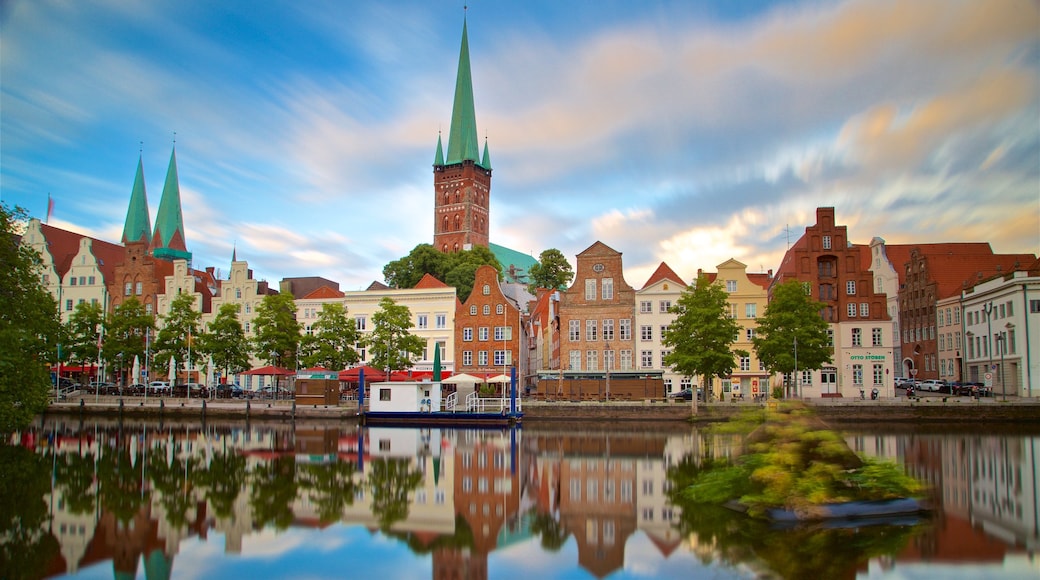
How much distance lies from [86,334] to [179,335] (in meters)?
8.88

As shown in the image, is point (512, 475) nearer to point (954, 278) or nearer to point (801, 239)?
point (801, 239)

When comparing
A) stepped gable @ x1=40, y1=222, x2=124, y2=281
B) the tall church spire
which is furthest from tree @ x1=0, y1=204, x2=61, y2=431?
the tall church spire

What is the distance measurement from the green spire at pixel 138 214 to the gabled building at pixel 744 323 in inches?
3960

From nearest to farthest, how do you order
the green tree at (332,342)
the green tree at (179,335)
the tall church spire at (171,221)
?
the green tree at (332,342), the green tree at (179,335), the tall church spire at (171,221)

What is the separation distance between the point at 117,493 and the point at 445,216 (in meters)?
138

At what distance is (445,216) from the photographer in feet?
523

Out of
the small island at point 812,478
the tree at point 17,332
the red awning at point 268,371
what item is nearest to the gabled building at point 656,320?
the red awning at point 268,371

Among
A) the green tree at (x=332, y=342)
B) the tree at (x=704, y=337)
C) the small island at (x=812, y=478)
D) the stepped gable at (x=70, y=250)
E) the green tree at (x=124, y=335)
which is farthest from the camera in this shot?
the stepped gable at (x=70, y=250)

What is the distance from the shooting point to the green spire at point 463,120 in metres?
152

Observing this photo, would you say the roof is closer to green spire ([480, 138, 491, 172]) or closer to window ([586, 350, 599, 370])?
green spire ([480, 138, 491, 172])

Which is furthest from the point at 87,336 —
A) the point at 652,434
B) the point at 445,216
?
the point at 445,216

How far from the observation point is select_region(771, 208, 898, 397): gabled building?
67.6 metres

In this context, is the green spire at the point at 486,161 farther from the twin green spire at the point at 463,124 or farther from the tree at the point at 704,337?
the tree at the point at 704,337

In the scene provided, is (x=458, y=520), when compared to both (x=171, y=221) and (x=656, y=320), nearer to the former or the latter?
(x=656, y=320)
